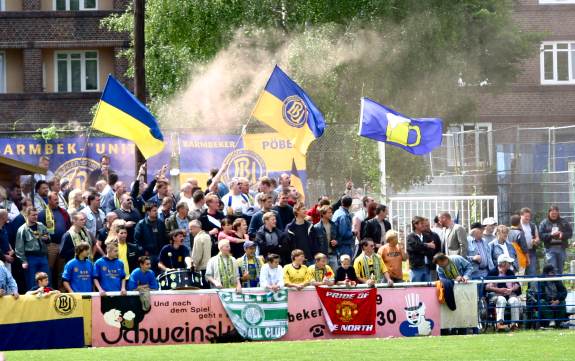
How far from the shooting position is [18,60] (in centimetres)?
4888

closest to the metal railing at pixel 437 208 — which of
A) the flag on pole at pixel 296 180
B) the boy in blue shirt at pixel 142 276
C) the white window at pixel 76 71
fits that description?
the flag on pole at pixel 296 180

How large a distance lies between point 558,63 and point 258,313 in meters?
35.4

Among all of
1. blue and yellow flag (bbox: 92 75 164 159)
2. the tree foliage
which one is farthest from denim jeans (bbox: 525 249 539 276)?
the tree foliage

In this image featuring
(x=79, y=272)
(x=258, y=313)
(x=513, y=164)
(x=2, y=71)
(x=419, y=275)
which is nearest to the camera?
(x=79, y=272)

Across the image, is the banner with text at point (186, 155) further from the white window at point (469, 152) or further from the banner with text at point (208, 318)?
the white window at point (469, 152)

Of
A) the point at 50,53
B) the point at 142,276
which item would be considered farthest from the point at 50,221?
the point at 50,53

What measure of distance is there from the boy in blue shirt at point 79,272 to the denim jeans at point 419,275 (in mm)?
5715

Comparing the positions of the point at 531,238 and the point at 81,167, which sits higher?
the point at 81,167

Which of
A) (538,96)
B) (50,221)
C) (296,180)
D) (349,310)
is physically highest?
(538,96)

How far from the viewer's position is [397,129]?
26031 mm

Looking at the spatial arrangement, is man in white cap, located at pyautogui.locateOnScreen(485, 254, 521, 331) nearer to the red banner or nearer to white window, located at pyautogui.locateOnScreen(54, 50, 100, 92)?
the red banner

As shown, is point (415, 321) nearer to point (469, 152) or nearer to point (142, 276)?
point (142, 276)

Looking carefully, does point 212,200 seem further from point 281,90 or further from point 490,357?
point 490,357

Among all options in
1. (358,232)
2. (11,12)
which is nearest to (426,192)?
(358,232)
